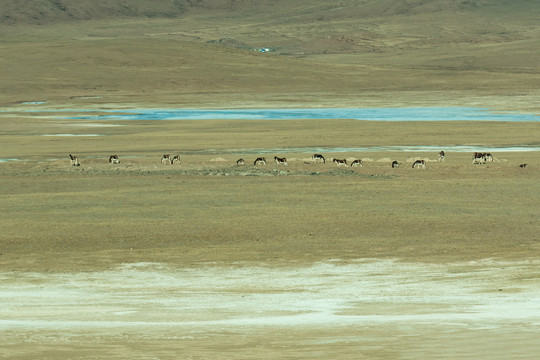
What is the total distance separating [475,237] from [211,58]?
3168 inches

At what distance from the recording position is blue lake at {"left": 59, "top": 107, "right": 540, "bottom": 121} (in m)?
53.5

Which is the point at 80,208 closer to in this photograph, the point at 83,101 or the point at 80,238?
the point at 80,238

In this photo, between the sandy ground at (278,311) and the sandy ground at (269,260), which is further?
the sandy ground at (269,260)

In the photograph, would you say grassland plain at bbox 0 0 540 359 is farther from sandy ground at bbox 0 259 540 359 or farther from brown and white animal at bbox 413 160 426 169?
brown and white animal at bbox 413 160 426 169

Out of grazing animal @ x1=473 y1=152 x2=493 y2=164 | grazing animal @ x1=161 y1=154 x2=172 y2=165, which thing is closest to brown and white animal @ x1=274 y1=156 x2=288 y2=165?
grazing animal @ x1=161 y1=154 x2=172 y2=165

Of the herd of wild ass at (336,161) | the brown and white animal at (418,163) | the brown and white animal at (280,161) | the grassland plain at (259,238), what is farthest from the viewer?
the brown and white animal at (280,161)

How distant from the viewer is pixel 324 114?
57.3 meters

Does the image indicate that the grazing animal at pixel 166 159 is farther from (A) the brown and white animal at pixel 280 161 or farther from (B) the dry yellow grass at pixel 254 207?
(A) the brown and white animal at pixel 280 161

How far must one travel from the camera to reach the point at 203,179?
88.4ft

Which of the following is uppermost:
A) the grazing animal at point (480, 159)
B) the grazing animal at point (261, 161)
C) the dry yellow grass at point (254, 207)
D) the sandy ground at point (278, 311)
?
the grazing animal at point (480, 159)

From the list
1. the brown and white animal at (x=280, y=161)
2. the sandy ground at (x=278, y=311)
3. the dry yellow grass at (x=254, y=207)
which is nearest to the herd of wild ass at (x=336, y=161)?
the brown and white animal at (x=280, y=161)

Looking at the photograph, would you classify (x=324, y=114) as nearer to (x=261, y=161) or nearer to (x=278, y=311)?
(x=261, y=161)

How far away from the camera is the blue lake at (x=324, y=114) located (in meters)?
53.5

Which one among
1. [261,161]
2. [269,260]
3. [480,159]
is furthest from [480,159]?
[269,260]
